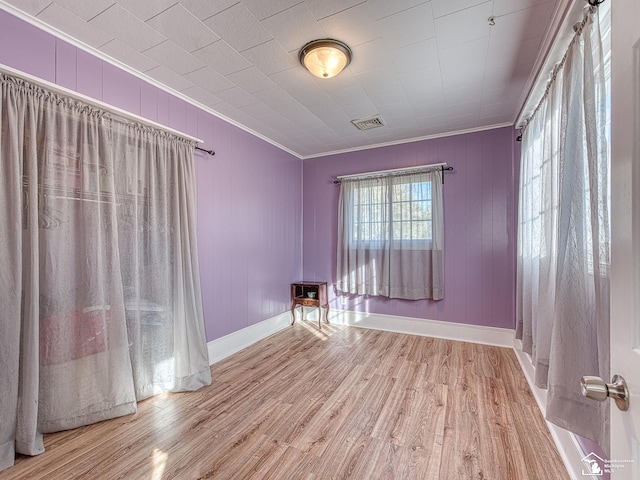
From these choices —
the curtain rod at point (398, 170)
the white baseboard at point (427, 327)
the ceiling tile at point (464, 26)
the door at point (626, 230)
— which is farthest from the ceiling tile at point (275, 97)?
the white baseboard at point (427, 327)

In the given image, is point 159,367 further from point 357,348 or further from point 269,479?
point 357,348

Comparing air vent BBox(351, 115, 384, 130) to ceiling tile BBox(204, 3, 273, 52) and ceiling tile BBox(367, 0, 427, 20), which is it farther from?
ceiling tile BBox(204, 3, 273, 52)

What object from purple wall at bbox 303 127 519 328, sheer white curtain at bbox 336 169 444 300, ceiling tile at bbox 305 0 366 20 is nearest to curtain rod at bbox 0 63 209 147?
ceiling tile at bbox 305 0 366 20

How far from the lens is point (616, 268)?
672 millimetres

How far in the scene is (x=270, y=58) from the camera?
2.06m

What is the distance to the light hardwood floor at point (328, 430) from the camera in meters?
1.53

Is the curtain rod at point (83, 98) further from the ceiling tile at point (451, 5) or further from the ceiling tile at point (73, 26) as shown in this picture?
the ceiling tile at point (451, 5)

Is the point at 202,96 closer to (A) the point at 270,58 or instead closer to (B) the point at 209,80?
(B) the point at 209,80

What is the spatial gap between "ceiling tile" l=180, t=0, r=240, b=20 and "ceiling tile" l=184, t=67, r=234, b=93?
56 centimetres

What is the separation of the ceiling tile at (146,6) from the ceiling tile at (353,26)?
0.92 m

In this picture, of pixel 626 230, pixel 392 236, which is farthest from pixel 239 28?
pixel 392 236

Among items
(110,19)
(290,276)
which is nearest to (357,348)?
(290,276)

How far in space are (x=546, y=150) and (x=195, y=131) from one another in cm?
294

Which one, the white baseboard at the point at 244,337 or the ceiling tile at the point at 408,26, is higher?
the ceiling tile at the point at 408,26
